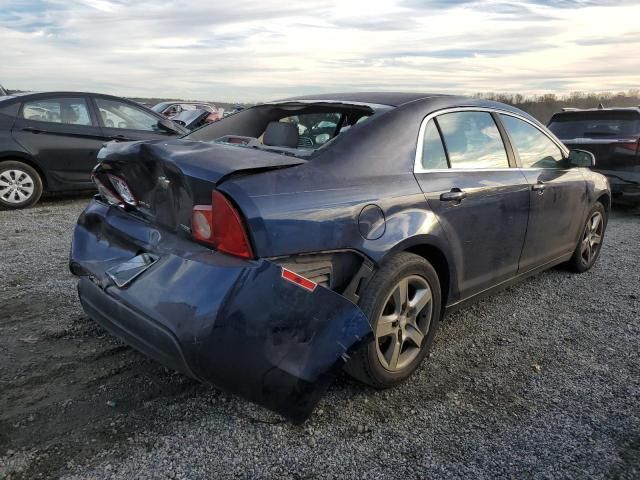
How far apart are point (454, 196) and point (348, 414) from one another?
1380 millimetres

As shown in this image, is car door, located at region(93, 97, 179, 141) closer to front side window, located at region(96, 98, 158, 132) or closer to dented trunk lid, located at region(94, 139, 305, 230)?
front side window, located at region(96, 98, 158, 132)

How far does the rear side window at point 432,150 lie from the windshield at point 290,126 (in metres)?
0.30

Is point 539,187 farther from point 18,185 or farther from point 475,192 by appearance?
point 18,185

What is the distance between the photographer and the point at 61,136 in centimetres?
759

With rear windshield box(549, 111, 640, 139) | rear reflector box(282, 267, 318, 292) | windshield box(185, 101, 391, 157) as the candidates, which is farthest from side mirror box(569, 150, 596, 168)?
rear windshield box(549, 111, 640, 139)

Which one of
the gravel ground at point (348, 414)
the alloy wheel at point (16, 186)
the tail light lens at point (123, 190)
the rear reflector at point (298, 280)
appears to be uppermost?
the tail light lens at point (123, 190)

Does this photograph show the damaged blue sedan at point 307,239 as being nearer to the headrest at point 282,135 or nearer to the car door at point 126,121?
the headrest at point 282,135

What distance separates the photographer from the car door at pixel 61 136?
24.3 feet

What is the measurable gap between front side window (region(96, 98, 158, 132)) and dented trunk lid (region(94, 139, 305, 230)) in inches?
222

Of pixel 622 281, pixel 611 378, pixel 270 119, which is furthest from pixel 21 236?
pixel 622 281

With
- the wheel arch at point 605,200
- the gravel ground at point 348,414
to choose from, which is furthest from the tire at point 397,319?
the wheel arch at point 605,200

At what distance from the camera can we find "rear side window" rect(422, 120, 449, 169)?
3.12 meters

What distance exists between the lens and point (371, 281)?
2.66 m

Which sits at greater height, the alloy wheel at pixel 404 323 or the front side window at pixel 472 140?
the front side window at pixel 472 140
